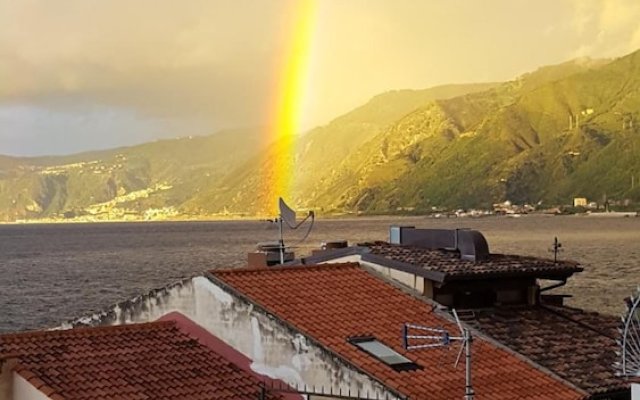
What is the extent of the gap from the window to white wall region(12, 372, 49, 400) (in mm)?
5968

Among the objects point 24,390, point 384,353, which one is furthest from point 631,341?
point 24,390

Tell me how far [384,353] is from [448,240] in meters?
8.47

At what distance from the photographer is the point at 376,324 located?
19734 mm

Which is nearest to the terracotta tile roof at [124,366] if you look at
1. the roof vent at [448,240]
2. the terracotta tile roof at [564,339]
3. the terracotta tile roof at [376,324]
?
the terracotta tile roof at [376,324]

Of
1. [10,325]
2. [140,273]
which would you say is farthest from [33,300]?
[140,273]

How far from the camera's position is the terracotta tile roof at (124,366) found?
15.9m

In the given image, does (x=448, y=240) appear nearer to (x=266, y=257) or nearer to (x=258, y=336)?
(x=266, y=257)

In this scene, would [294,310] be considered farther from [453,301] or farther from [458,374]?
[453,301]

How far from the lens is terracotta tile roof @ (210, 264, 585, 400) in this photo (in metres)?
17.3

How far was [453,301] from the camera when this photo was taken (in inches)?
890

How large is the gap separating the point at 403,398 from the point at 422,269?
6.30m

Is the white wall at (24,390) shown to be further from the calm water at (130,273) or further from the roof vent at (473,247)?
the calm water at (130,273)

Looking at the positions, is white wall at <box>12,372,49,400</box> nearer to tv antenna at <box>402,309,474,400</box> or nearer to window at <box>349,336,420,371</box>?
window at <box>349,336,420,371</box>

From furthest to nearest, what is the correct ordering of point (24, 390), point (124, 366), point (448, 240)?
1. point (448, 240)
2. point (124, 366)
3. point (24, 390)
